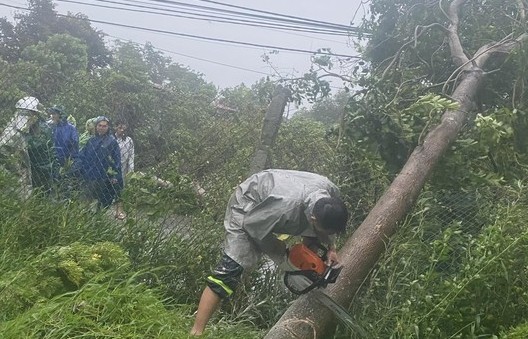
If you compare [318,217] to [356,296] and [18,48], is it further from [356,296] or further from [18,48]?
[18,48]

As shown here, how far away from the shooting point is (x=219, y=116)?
657 cm

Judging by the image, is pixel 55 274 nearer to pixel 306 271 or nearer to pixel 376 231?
pixel 306 271

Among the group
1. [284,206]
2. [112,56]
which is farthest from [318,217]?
[112,56]

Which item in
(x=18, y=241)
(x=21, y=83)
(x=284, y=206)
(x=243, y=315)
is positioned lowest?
(x=243, y=315)

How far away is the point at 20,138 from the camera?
4652 mm

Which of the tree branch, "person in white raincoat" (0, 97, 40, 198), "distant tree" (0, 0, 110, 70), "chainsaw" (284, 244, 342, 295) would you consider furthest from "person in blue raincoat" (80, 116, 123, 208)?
"distant tree" (0, 0, 110, 70)

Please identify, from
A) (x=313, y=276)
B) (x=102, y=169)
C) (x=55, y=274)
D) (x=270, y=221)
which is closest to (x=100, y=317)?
(x=55, y=274)

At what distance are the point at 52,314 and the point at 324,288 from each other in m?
1.52

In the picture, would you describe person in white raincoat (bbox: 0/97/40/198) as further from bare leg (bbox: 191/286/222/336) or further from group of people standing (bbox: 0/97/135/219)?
bare leg (bbox: 191/286/222/336)

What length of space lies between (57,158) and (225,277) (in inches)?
79.1

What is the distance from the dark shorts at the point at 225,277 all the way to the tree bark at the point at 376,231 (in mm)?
358

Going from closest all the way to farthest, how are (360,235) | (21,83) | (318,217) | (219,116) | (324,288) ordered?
(318,217) → (324,288) → (360,235) → (21,83) → (219,116)

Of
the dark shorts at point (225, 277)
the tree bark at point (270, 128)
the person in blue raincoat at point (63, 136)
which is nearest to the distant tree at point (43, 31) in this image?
the person in blue raincoat at point (63, 136)

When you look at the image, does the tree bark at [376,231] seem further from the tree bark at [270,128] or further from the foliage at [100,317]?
the tree bark at [270,128]
